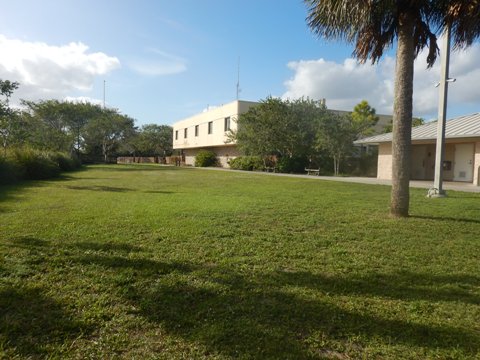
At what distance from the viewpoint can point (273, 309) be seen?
3.16 metres

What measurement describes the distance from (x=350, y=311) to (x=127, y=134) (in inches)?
2309

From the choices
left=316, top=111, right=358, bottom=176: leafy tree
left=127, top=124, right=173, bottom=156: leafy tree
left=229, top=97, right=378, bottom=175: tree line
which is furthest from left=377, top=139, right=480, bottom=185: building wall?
left=127, top=124, right=173, bottom=156: leafy tree

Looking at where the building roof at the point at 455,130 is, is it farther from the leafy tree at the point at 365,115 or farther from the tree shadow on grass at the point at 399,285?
the tree shadow on grass at the point at 399,285

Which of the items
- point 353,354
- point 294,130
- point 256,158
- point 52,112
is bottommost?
point 353,354

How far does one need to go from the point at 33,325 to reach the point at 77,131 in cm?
4509

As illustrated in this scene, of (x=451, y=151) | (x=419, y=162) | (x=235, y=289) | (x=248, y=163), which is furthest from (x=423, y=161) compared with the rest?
(x=235, y=289)

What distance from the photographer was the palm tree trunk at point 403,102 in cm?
729

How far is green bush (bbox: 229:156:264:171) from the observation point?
33.0 meters

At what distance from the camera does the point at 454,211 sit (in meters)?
8.63

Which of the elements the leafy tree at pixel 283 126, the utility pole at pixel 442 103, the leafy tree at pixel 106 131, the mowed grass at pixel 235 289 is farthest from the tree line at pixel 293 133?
the leafy tree at pixel 106 131

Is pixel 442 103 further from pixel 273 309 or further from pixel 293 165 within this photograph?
pixel 293 165

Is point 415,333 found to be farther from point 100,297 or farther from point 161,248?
point 161,248

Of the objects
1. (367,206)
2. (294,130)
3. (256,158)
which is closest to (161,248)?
(367,206)

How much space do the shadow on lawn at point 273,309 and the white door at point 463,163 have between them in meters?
19.3
